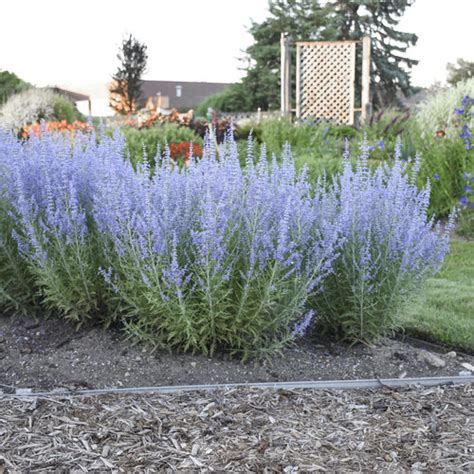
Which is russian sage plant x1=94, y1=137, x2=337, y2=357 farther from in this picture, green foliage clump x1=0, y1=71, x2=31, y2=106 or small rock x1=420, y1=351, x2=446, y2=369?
green foliage clump x1=0, y1=71, x2=31, y2=106

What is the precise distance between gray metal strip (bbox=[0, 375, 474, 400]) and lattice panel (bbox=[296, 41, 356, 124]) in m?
14.2

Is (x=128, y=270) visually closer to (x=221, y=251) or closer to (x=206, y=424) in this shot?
(x=221, y=251)

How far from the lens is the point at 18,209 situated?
10.3 feet

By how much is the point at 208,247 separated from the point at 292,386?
2.29ft

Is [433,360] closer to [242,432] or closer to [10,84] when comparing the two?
[242,432]

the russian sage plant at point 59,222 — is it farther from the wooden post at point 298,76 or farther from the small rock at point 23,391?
the wooden post at point 298,76

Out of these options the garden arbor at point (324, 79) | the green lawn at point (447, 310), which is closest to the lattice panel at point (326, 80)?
the garden arbor at point (324, 79)

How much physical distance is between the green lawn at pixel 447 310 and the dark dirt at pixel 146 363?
29 cm

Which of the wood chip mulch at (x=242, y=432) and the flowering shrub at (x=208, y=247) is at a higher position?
the flowering shrub at (x=208, y=247)

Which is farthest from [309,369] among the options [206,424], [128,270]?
[128,270]

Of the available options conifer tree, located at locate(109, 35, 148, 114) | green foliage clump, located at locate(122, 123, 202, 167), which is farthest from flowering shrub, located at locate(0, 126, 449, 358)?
conifer tree, located at locate(109, 35, 148, 114)

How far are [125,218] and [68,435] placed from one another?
96 centimetres

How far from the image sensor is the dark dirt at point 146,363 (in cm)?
278

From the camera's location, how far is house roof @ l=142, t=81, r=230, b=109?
1750 inches
